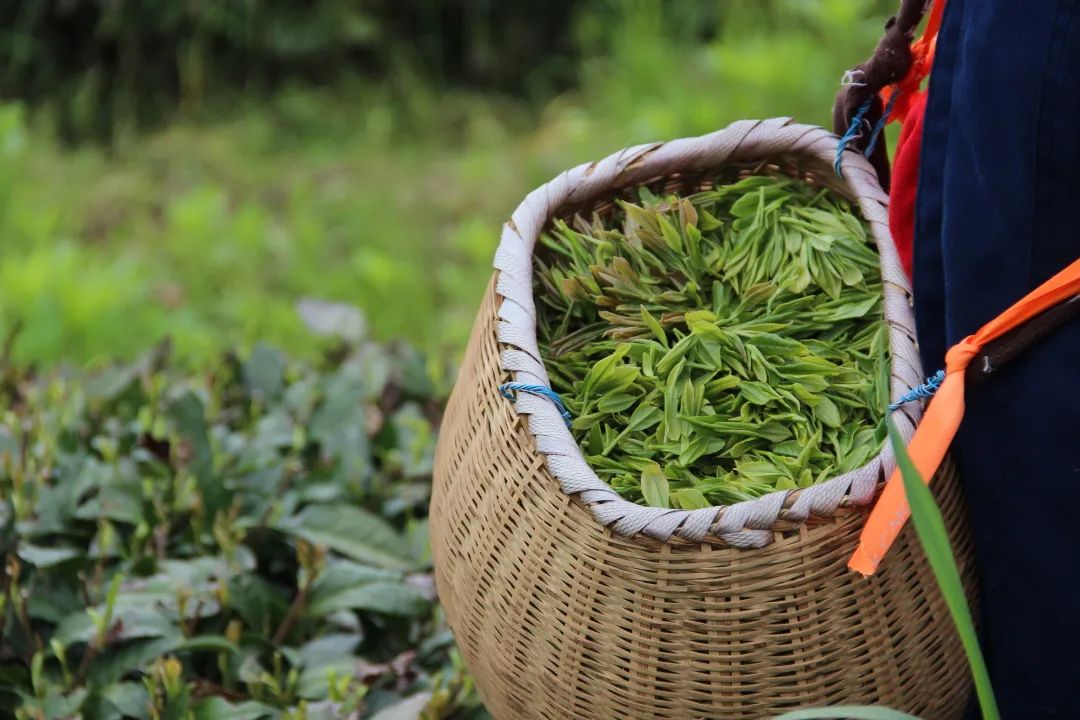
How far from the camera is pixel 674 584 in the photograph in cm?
120

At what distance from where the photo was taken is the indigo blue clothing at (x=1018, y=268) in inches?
45.1

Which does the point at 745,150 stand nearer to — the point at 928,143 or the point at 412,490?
the point at 928,143

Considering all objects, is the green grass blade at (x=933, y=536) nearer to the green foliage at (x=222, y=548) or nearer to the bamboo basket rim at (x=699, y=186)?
the bamboo basket rim at (x=699, y=186)

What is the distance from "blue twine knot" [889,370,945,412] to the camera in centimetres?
120

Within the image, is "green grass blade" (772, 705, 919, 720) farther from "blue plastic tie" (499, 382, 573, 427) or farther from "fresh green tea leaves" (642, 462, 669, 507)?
"blue plastic tie" (499, 382, 573, 427)

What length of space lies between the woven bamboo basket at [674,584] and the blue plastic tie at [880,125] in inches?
1.6

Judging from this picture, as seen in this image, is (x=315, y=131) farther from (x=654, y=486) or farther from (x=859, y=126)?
(x=654, y=486)

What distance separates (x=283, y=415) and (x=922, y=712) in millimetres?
1319

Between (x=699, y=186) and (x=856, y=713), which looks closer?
(x=856, y=713)

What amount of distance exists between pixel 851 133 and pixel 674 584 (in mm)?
553

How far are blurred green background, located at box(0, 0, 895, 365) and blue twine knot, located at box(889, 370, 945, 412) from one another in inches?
71.6

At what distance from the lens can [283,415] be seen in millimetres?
2250

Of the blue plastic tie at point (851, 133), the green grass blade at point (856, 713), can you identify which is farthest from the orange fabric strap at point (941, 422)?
the blue plastic tie at point (851, 133)

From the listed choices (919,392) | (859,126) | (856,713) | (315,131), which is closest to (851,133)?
(859,126)
